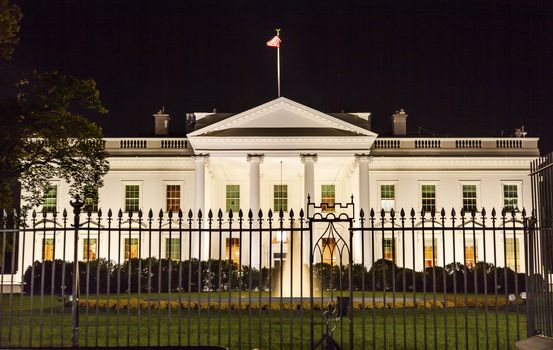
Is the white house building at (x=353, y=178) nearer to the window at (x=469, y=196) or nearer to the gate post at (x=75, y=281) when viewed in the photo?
the window at (x=469, y=196)

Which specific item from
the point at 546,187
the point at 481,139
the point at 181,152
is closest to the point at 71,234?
the point at 181,152

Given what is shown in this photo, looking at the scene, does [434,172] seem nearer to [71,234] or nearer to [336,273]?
[336,273]

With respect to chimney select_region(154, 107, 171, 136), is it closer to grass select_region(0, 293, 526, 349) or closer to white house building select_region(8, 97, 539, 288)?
white house building select_region(8, 97, 539, 288)

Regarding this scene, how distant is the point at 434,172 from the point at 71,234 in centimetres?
2026

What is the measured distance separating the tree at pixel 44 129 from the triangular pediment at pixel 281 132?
2072 cm

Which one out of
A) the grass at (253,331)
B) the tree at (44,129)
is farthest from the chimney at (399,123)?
the tree at (44,129)

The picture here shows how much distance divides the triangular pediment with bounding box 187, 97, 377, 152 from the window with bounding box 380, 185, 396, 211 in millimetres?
4911

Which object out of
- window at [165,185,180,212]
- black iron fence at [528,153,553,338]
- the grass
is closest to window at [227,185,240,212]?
window at [165,185,180,212]

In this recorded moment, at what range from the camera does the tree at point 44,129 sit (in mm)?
13234

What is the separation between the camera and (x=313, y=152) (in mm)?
36656

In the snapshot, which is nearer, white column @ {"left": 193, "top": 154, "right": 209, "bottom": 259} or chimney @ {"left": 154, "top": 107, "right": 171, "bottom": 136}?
white column @ {"left": 193, "top": 154, "right": 209, "bottom": 259}

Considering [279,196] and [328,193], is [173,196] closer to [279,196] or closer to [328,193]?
[279,196]

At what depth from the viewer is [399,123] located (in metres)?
46.0

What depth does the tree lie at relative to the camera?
1323 centimetres
